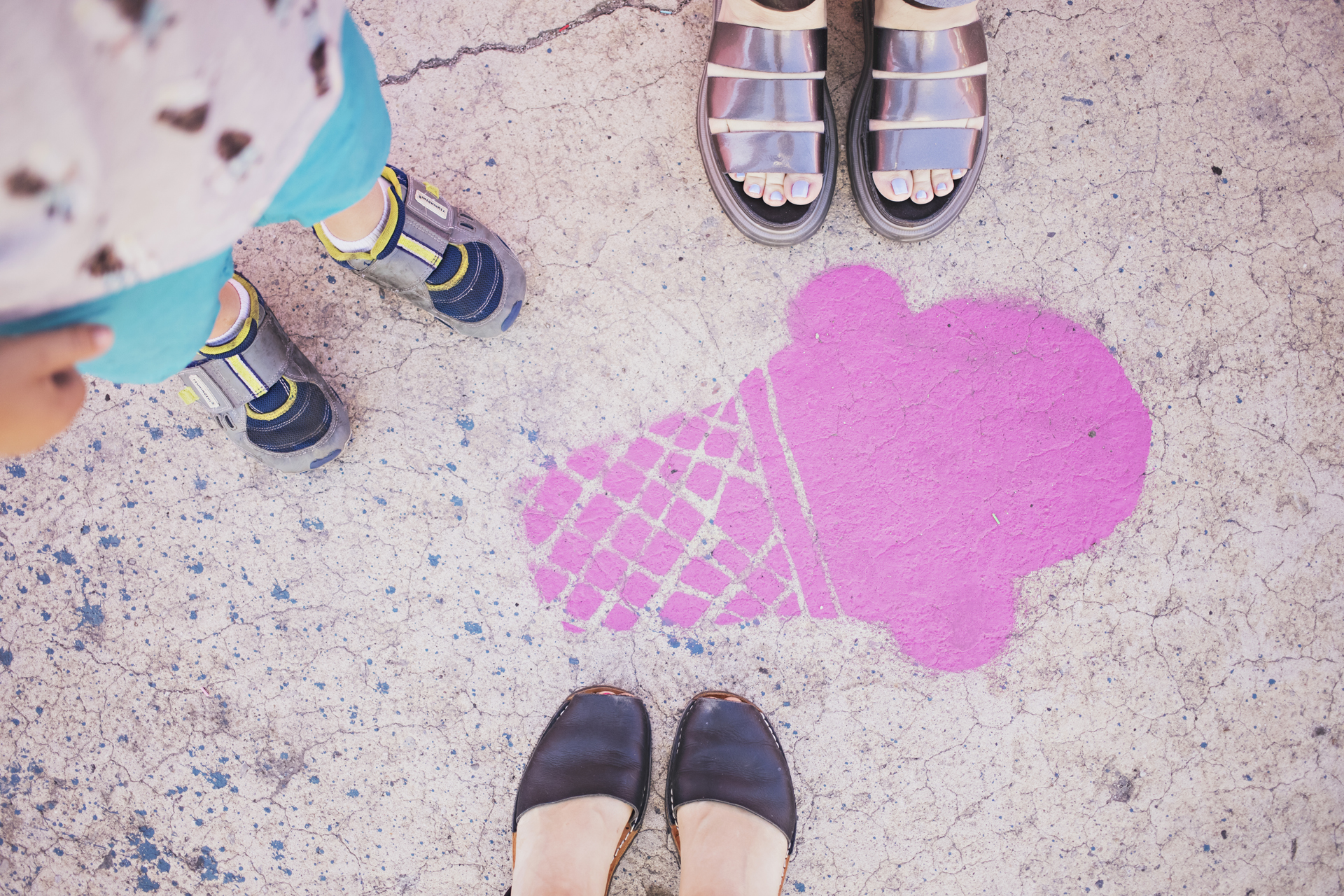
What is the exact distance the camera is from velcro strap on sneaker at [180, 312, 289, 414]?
5.36 feet

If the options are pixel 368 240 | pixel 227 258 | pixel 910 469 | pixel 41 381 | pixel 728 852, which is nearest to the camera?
pixel 41 381

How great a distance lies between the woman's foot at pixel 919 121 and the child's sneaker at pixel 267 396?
154 cm

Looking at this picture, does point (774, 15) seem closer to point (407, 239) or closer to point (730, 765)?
point (407, 239)

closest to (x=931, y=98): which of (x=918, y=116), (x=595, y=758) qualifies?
(x=918, y=116)

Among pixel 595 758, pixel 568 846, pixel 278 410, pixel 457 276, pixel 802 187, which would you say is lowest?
pixel 568 846

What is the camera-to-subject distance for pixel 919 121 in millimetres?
1723

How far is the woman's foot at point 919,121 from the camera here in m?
1.65

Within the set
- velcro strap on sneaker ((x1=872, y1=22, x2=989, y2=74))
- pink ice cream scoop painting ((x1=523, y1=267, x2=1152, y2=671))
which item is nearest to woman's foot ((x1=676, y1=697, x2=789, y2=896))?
pink ice cream scoop painting ((x1=523, y1=267, x2=1152, y2=671))

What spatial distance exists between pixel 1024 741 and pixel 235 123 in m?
2.14

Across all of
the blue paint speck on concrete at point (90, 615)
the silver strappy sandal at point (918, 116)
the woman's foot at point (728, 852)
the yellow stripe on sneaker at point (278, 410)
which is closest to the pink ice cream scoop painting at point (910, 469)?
the silver strappy sandal at point (918, 116)

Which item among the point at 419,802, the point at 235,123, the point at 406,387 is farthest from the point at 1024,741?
the point at 235,123

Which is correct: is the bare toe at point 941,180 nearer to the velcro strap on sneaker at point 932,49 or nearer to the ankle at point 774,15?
the velcro strap on sneaker at point 932,49

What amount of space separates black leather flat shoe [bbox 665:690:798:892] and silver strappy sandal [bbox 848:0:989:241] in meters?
1.33

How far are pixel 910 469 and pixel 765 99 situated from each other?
102cm
